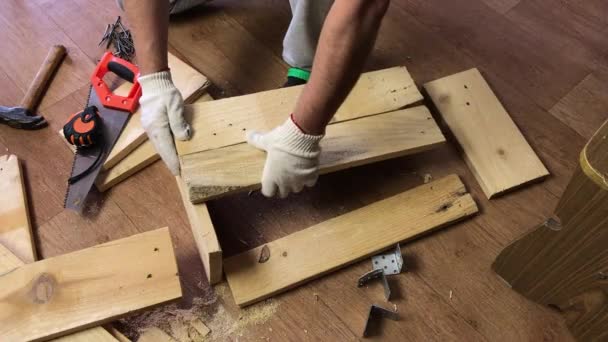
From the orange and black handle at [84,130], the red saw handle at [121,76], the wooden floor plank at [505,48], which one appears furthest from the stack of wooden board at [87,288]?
the wooden floor plank at [505,48]

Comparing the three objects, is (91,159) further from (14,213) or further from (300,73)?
(300,73)

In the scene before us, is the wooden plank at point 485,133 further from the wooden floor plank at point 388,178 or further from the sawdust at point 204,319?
the sawdust at point 204,319

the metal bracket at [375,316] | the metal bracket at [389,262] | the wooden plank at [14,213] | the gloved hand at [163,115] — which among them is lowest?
the metal bracket at [375,316]

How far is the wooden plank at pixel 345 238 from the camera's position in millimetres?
1192

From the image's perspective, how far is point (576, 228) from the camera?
38.9 inches

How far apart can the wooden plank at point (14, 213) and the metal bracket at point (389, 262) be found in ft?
2.81

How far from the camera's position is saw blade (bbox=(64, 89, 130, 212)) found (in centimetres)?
128

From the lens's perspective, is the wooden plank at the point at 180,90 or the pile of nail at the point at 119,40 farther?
the pile of nail at the point at 119,40

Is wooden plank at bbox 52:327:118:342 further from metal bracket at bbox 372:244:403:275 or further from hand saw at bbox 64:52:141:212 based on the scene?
metal bracket at bbox 372:244:403:275

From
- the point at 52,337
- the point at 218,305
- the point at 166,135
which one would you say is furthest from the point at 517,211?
the point at 52,337

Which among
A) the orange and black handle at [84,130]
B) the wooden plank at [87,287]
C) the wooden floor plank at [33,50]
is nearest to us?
the wooden plank at [87,287]

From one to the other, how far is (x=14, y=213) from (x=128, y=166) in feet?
1.00

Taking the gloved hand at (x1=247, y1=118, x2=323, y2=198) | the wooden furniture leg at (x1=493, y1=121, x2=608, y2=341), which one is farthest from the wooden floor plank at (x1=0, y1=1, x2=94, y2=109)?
the wooden furniture leg at (x1=493, y1=121, x2=608, y2=341)

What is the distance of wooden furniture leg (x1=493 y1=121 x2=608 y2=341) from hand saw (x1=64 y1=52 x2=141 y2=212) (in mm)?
1055
